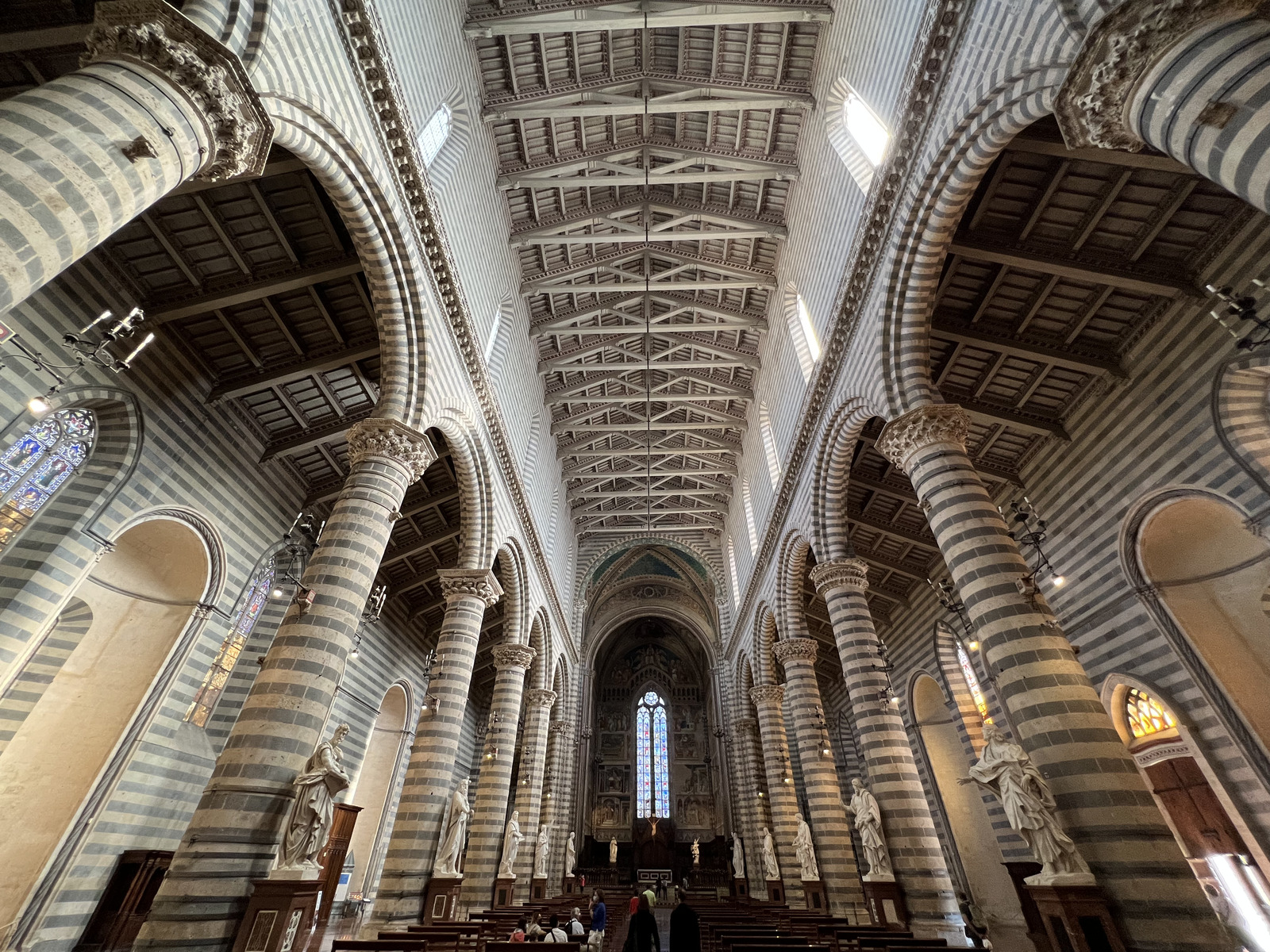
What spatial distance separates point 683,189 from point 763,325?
4519 mm

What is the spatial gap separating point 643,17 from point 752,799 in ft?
79.4

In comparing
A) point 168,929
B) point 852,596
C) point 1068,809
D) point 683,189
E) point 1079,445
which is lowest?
point 168,929

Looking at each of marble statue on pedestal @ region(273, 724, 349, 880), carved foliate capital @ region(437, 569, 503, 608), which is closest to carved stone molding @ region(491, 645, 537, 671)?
carved foliate capital @ region(437, 569, 503, 608)

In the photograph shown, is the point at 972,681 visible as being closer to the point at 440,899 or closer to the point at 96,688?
the point at 440,899

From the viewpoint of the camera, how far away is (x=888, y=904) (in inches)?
422

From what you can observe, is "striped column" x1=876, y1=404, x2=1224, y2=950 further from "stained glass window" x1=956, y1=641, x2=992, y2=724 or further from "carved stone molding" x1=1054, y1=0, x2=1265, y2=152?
"stained glass window" x1=956, y1=641, x2=992, y2=724

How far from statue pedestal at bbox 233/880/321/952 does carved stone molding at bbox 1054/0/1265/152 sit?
1109cm

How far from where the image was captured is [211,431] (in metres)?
12.3

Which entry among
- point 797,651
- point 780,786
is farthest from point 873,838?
point 780,786

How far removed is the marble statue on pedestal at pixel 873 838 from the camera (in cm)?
1098

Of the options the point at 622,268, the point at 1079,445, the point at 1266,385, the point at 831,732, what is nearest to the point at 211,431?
the point at 622,268

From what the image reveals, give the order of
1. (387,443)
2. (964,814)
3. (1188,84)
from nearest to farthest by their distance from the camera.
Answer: (1188,84)
(387,443)
(964,814)

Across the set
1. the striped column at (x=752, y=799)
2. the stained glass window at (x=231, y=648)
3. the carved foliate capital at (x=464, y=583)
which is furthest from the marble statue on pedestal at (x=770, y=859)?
the stained glass window at (x=231, y=648)

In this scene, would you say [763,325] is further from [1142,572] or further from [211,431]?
[211,431]
